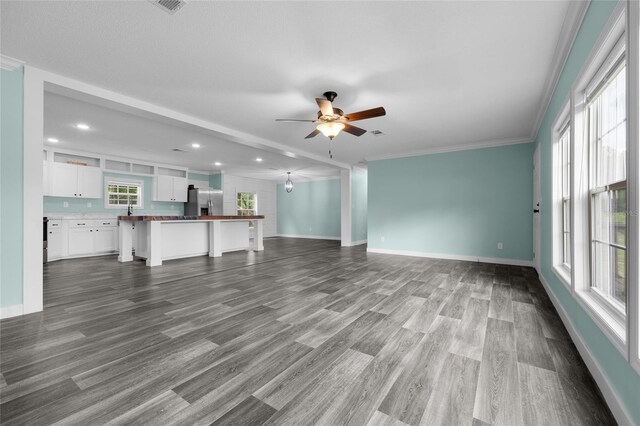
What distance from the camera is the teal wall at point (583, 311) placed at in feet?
4.03

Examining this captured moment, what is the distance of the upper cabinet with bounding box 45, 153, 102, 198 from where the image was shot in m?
5.87

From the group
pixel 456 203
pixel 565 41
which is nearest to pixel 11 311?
pixel 565 41

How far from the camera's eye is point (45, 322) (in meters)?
2.45

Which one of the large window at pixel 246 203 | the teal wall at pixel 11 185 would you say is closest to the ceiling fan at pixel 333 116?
the teal wall at pixel 11 185

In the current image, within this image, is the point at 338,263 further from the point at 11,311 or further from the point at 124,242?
the point at 124,242

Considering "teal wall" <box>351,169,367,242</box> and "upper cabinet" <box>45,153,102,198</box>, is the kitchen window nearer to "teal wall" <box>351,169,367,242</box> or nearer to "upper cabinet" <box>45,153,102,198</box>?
"teal wall" <box>351,169,367,242</box>

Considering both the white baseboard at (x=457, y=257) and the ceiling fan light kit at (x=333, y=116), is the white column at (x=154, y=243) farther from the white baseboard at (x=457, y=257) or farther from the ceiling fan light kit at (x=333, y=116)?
the white baseboard at (x=457, y=257)

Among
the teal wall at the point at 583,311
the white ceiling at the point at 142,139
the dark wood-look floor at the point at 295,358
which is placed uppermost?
the white ceiling at the point at 142,139

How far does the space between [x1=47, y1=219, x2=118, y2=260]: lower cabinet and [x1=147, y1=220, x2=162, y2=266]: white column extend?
85.4 inches

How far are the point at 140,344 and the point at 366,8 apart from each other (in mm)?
2949

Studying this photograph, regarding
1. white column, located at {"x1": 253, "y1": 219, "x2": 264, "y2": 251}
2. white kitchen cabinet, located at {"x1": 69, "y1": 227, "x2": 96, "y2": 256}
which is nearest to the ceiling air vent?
white column, located at {"x1": 253, "y1": 219, "x2": 264, "y2": 251}

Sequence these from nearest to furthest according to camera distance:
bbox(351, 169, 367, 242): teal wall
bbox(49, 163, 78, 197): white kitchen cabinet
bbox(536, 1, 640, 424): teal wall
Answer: bbox(536, 1, 640, 424): teal wall → bbox(49, 163, 78, 197): white kitchen cabinet → bbox(351, 169, 367, 242): teal wall

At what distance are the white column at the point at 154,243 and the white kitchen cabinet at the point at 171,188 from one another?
2.88 m

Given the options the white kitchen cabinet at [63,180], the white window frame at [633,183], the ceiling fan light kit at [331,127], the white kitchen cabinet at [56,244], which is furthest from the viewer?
the white kitchen cabinet at [63,180]
